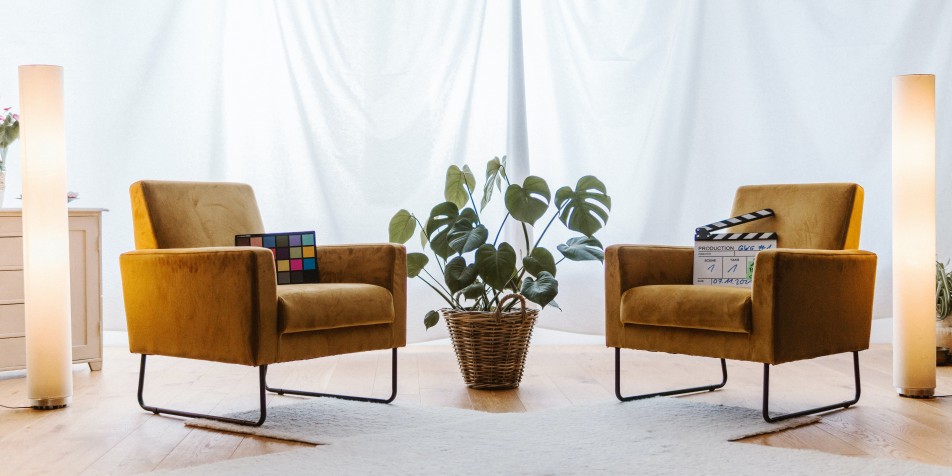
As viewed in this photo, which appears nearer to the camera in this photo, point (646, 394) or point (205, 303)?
point (205, 303)

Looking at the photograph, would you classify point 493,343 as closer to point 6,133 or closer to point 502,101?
point 502,101

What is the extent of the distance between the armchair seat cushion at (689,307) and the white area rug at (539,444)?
300 millimetres

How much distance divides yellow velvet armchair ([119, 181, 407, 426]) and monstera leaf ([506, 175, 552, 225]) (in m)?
0.52

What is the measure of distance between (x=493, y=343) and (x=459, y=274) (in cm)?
30

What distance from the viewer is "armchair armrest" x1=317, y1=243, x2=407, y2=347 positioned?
10.8ft

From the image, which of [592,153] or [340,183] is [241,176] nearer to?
[340,183]

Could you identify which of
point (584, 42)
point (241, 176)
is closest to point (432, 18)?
point (584, 42)

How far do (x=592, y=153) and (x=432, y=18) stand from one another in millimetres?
1140

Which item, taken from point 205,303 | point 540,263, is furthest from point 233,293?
point 540,263

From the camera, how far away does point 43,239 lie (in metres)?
3.30

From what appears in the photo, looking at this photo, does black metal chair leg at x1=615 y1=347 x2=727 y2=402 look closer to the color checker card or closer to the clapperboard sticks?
the clapperboard sticks

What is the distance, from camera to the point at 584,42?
511cm

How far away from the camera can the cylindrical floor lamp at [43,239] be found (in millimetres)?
3301

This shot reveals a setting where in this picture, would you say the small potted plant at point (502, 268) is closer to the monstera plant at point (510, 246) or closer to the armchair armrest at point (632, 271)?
the monstera plant at point (510, 246)
